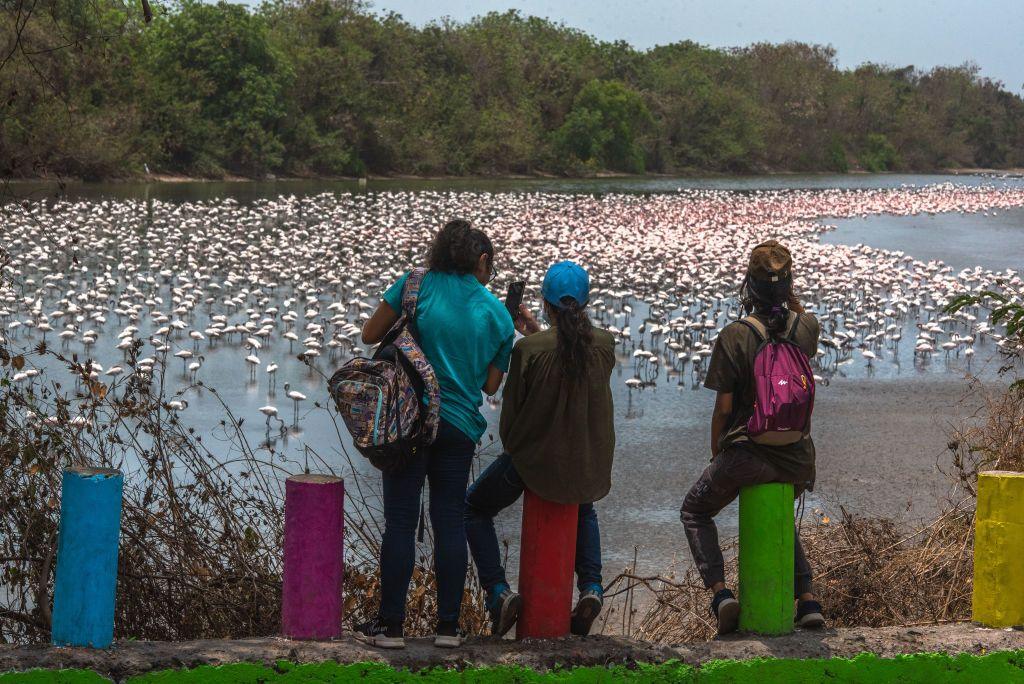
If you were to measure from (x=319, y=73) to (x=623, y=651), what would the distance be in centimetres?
5543

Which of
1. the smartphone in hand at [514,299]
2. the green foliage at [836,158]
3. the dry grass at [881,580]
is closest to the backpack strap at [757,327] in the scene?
the smartphone in hand at [514,299]

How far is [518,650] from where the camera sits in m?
4.09

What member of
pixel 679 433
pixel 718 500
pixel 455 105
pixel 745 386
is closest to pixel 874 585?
pixel 718 500

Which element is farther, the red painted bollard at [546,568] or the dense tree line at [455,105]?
the dense tree line at [455,105]

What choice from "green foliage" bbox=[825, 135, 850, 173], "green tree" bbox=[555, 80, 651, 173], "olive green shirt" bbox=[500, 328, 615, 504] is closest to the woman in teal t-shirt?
"olive green shirt" bbox=[500, 328, 615, 504]

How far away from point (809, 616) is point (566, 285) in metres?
1.46

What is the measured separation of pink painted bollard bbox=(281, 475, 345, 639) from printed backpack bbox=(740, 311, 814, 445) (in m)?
1.42

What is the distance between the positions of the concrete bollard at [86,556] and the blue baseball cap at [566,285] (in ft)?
4.95

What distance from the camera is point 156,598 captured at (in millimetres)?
4906

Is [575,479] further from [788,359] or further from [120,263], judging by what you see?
[120,263]

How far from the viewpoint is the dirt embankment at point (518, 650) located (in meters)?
3.80

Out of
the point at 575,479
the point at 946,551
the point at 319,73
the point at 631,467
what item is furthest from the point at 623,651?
the point at 319,73

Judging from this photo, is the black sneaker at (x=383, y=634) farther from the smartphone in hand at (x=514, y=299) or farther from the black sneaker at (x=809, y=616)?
the black sneaker at (x=809, y=616)

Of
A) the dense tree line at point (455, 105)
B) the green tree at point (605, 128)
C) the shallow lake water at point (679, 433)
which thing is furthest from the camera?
the green tree at point (605, 128)
